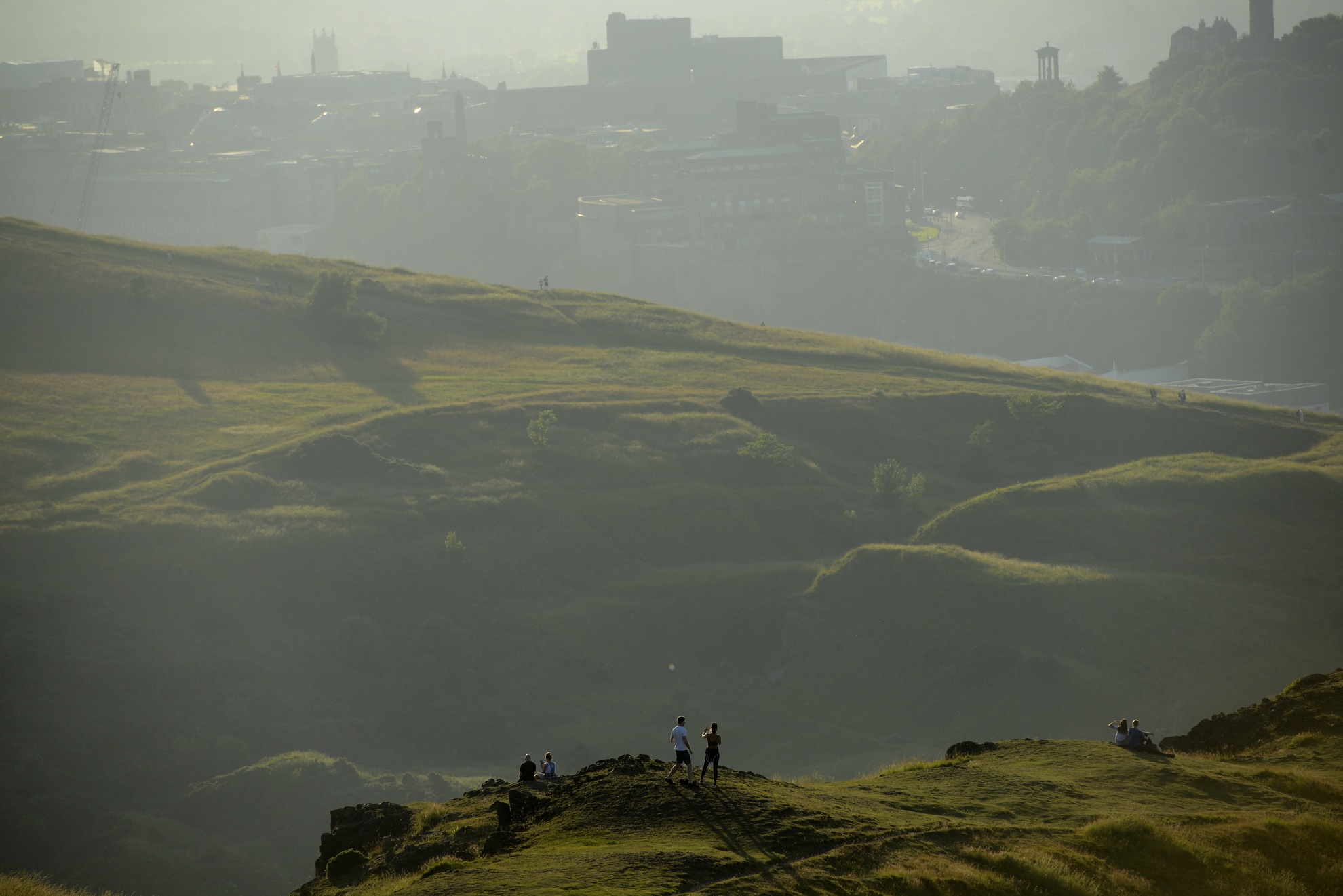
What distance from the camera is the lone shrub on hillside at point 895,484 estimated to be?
57.6 m

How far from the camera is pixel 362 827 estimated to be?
78.7ft

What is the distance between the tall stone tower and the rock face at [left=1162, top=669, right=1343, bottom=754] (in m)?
189

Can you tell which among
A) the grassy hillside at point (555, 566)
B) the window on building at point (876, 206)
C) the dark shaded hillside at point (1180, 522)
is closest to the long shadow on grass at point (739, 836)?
the grassy hillside at point (555, 566)

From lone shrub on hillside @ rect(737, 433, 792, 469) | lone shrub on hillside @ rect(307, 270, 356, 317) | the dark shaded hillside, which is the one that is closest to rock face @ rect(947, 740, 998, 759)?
the dark shaded hillside

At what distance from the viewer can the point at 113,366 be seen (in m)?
69.2

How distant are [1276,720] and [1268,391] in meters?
83.6

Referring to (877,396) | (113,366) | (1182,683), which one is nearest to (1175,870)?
(1182,683)

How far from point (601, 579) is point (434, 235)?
139 metres

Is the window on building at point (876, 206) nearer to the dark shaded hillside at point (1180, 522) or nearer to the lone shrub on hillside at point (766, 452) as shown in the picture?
the lone shrub on hillside at point (766, 452)

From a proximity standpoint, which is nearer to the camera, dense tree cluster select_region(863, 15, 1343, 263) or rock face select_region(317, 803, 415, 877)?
rock face select_region(317, 803, 415, 877)

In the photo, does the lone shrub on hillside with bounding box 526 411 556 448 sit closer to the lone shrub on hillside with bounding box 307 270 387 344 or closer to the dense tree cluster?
the lone shrub on hillside with bounding box 307 270 387 344

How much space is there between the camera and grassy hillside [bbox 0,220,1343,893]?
38219mm

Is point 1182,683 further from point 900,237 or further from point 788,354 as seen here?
point 900,237

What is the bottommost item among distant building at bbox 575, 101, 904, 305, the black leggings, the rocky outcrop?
the black leggings
